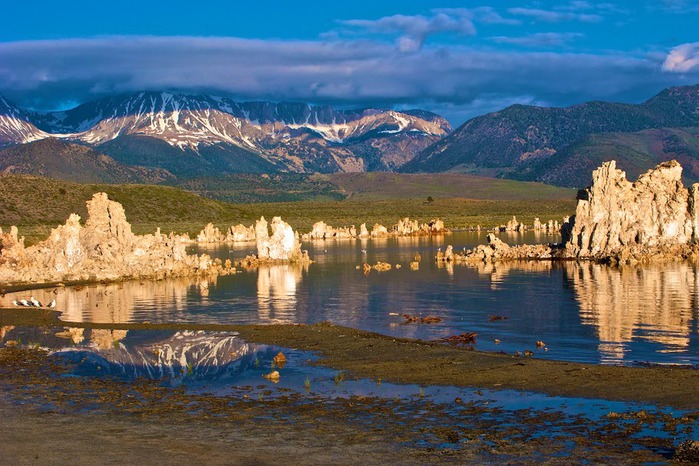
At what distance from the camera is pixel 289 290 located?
64.0 meters

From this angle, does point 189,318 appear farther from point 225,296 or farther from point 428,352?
point 428,352

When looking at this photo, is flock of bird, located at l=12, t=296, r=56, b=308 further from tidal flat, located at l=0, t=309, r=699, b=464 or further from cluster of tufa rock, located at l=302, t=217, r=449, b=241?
cluster of tufa rock, located at l=302, t=217, r=449, b=241

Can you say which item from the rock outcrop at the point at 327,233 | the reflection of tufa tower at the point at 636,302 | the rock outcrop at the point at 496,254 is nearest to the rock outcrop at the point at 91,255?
the rock outcrop at the point at 496,254

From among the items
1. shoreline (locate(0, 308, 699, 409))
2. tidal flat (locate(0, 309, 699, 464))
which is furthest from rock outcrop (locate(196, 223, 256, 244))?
tidal flat (locate(0, 309, 699, 464))

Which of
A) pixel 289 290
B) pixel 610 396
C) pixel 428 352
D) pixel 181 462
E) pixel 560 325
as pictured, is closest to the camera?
pixel 181 462

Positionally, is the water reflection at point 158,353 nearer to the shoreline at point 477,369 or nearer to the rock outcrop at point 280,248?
the shoreline at point 477,369

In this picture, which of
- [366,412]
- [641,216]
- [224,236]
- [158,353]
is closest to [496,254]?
[641,216]

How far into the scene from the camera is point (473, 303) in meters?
53.2

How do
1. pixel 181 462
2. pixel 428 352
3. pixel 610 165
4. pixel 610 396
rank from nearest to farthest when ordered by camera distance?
pixel 181 462
pixel 610 396
pixel 428 352
pixel 610 165

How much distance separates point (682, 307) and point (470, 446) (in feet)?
103

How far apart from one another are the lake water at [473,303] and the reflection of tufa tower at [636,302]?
0.06m

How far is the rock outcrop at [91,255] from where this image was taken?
6975 cm

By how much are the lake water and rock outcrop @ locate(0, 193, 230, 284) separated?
146 inches

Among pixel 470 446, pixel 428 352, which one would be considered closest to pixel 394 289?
pixel 428 352
